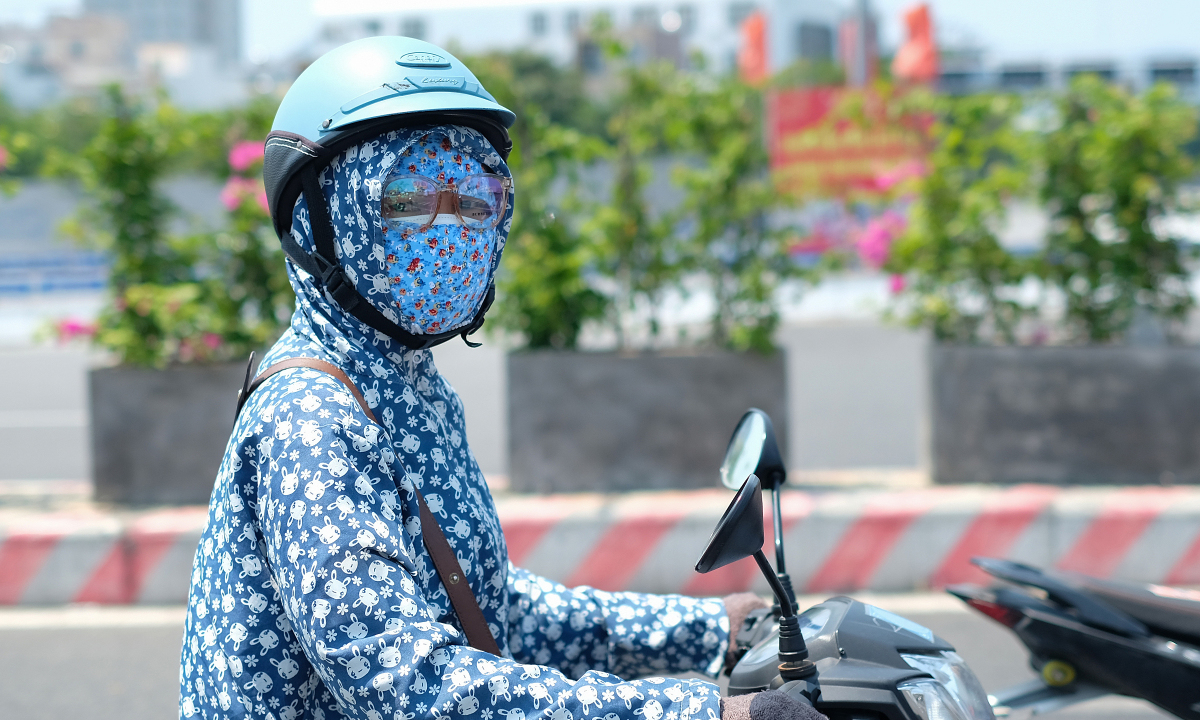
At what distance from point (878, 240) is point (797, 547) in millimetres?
2184

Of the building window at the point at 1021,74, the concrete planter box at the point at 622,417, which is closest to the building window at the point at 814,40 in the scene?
the building window at the point at 1021,74

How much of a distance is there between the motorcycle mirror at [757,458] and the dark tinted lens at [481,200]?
53 centimetres

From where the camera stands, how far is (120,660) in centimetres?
425

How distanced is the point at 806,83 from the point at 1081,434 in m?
58.6

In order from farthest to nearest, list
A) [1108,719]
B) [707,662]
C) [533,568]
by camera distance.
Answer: [533,568] < [1108,719] < [707,662]

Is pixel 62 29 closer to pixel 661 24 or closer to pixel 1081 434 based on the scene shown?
pixel 661 24

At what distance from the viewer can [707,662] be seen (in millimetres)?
1833

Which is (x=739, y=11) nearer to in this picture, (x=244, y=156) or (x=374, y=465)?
(x=244, y=156)

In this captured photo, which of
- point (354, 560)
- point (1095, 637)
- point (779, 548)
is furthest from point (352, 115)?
point (1095, 637)

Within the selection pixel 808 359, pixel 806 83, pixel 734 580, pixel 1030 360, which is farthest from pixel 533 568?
pixel 806 83

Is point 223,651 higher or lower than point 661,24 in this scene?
lower

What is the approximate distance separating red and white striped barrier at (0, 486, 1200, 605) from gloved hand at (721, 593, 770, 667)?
2.84 meters

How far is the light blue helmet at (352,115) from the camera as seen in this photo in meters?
1.43

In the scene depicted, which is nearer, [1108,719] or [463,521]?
[463,521]
